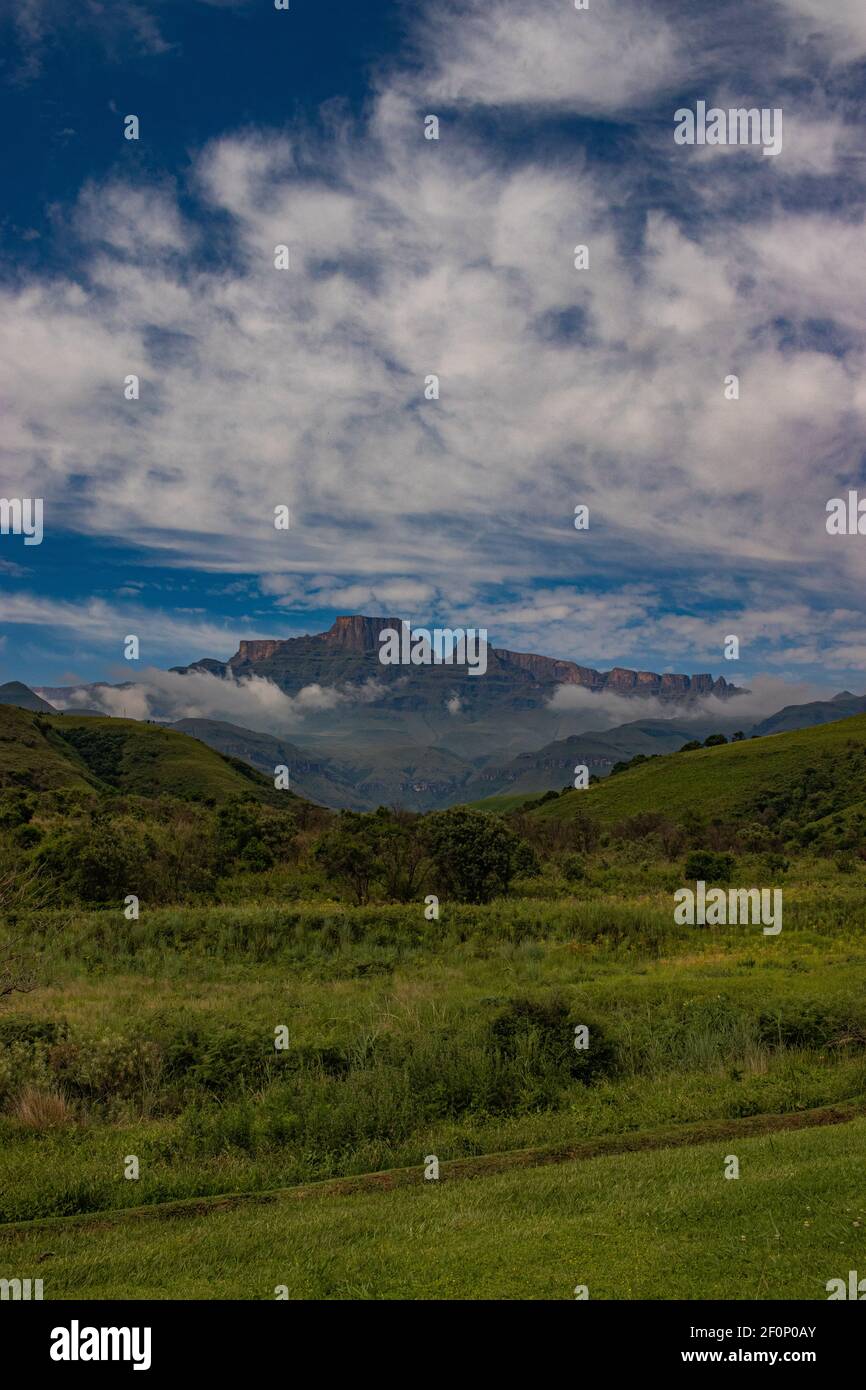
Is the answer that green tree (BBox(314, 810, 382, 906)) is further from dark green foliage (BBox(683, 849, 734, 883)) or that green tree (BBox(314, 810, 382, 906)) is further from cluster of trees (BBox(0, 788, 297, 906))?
dark green foliage (BBox(683, 849, 734, 883))

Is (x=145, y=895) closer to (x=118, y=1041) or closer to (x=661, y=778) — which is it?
(x=118, y=1041)

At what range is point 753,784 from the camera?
105688 mm

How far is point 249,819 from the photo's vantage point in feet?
169

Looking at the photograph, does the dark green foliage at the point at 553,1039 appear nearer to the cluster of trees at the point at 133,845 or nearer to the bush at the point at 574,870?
the cluster of trees at the point at 133,845

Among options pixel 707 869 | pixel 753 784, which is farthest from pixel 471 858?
pixel 753 784

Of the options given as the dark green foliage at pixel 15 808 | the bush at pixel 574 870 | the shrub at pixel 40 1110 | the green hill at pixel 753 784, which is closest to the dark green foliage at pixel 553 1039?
the shrub at pixel 40 1110

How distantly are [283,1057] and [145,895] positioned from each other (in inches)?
1011

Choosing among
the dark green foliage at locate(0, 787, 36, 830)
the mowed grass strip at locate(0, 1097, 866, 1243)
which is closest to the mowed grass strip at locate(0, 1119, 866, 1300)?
the mowed grass strip at locate(0, 1097, 866, 1243)

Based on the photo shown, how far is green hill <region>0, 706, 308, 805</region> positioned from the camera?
99.9m

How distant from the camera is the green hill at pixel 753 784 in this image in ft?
294

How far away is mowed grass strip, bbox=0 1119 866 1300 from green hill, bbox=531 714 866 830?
7110 cm

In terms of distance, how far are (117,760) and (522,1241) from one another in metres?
147

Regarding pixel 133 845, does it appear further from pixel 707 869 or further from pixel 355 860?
pixel 707 869
